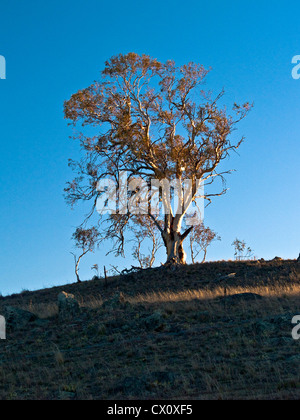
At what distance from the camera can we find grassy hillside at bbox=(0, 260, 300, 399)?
10578mm

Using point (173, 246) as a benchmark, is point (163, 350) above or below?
below

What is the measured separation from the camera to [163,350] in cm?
1376

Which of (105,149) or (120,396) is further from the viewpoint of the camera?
(105,149)

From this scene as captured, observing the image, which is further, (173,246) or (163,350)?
(173,246)

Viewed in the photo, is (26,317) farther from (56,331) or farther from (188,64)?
(188,64)

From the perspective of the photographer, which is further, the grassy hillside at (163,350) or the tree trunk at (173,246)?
the tree trunk at (173,246)

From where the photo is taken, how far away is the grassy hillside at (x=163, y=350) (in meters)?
10.6

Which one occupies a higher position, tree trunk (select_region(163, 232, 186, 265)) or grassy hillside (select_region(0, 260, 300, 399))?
tree trunk (select_region(163, 232, 186, 265))

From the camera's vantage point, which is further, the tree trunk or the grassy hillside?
the tree trunk

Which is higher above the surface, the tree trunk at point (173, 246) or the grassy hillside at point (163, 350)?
the tree trunk at point (173, 246)
